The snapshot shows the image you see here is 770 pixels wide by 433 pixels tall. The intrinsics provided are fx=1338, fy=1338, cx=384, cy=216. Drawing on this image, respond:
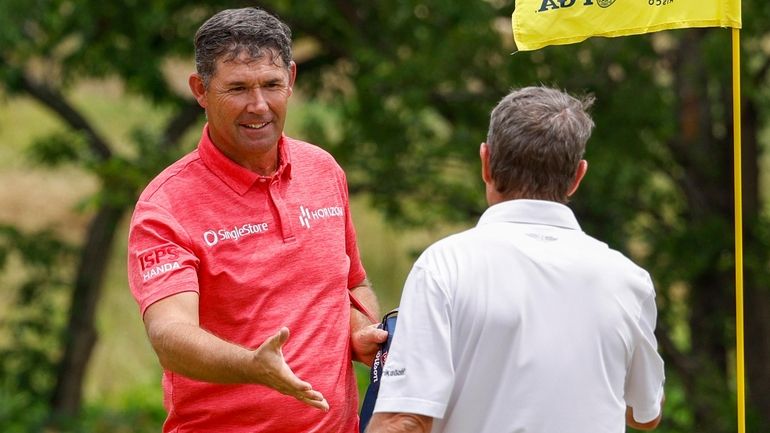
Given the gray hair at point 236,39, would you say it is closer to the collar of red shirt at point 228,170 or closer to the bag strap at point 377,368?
the collar of red shirt at point 228,170

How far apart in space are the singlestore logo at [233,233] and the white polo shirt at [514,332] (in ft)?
1.45

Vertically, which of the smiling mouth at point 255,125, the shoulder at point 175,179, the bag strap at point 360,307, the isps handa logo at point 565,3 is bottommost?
the bag strap at point 360,307

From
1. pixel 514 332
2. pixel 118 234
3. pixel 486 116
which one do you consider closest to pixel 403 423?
pixel 514 332

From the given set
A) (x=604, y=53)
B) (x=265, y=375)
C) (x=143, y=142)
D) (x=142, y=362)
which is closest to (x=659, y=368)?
(x=265, y=375)

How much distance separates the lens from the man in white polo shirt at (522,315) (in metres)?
A: 2.80

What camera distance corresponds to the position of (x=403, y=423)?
2.81 meters

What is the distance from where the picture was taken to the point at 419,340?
2787mm

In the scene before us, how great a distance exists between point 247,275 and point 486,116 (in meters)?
6.05

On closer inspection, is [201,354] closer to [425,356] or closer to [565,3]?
[425,356]

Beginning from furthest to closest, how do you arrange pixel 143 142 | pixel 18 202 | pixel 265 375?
pixel 18 202 < pixel 143 142 < pixel 265 375

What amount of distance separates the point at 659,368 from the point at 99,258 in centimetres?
899

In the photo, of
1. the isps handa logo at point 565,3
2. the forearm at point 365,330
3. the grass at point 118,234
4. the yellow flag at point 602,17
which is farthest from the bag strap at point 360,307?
the grass at point 118,234

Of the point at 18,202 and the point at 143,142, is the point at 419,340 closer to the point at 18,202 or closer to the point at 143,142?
the point at 143,142

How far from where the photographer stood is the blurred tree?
335 inches
